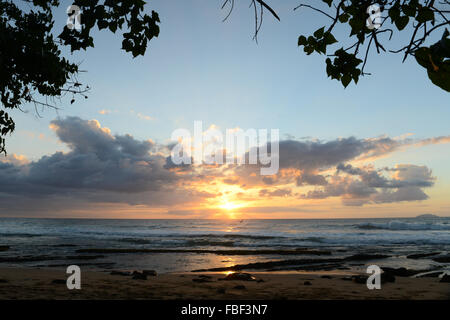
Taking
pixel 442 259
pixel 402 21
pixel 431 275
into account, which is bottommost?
pixel 442 259

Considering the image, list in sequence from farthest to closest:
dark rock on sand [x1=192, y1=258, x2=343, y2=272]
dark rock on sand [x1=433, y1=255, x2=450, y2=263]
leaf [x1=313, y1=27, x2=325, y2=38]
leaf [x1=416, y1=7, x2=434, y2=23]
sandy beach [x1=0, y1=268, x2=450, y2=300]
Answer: dark rock on sand [x1=433, y1=255, x2=450, y2=263] → dark rock on sand [x1=192, y1=258, x2=343, y2=272] → sandy beach [x1=0, y1=268, x2=450, y2=300] → leaf [x1=313, y1=27, x2=325, y2=38] → leaf [x1=416, y1=7, x2=434, y2=23]

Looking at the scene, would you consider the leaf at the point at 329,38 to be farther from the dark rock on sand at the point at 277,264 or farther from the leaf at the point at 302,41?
the dark rock on sand at the point at 277,264

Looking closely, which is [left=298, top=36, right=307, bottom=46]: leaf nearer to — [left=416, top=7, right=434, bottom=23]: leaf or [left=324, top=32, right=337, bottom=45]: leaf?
[left=324, top=32, right=337, bottom=45]: leaf

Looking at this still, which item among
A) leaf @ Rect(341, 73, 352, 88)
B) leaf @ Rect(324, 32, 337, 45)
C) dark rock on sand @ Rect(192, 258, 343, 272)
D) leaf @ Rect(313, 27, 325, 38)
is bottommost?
dark rock on sand @ Rect(192, 258, 343, 272)

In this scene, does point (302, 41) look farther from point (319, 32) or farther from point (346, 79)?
point (346, 79)

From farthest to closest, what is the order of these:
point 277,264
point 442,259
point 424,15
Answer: point 442,259, point 277,264, point 424,15

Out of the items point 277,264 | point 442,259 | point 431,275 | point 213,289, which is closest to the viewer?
point 213,289

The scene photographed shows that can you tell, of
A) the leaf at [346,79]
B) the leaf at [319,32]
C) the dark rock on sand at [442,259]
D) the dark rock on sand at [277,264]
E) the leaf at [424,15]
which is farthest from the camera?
the dark rock on sand at [442,259]

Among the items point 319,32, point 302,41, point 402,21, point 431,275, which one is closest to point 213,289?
point 302,41

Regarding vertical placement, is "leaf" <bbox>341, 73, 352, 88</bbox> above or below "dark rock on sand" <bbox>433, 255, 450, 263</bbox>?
above

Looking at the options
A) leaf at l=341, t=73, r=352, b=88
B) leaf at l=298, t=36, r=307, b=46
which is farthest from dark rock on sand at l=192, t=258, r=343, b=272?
leaf at l=341, t=73, r=352, b=88

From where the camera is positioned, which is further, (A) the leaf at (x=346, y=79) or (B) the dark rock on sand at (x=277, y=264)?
(B) the dark rock on sand at (x=277, y=264)

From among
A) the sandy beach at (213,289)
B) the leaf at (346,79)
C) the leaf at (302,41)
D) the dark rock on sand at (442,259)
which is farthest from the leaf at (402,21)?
the dark rock on sand at (442,259)
